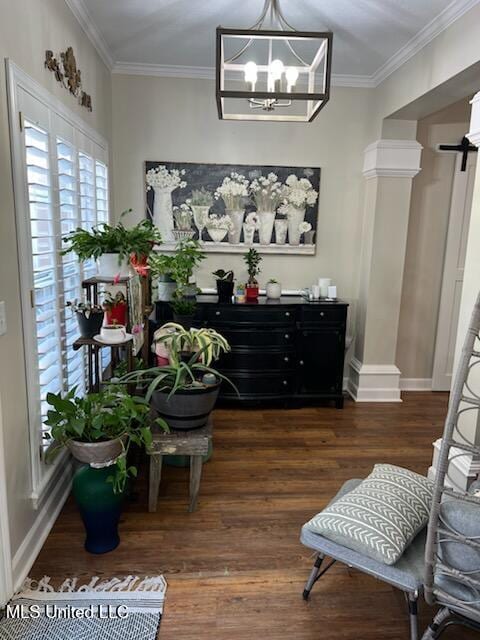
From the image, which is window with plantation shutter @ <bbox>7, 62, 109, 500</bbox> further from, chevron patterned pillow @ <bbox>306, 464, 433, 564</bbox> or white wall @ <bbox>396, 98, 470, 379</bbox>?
white wall @ <bbox>396, 98, 470, 379</bbox>

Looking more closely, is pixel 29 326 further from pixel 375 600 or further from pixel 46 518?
pixel 375 600

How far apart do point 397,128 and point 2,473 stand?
3.81m

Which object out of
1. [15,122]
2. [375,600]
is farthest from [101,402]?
[375,600]

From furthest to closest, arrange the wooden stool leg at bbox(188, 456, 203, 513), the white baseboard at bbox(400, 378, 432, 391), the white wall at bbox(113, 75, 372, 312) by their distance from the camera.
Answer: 1. the white baseboard at bbox(400, 378, 432, 391)
2. the white wall at bbox(113, 75, 372, 312)
3. the wooden stool leg at bbox(188, 456, 203, 513)

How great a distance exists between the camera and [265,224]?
424 cm

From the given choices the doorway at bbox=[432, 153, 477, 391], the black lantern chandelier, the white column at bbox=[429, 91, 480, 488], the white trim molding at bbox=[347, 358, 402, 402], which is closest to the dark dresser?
the white trim molding at bbox=[347, 358, 402, 402]

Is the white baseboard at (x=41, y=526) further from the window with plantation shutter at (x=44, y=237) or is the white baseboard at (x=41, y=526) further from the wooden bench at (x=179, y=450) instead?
the wooden bench at (x=179, y=450)

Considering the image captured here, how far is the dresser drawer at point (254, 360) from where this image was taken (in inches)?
157

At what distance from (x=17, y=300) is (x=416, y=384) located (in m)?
3.88

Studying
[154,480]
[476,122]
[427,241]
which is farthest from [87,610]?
[427,241]

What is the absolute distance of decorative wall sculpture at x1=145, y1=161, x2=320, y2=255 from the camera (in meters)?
4.16

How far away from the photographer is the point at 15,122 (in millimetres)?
1891

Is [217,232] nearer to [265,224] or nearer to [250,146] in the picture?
[265,224]

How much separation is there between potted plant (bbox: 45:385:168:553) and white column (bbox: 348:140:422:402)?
103 inches
